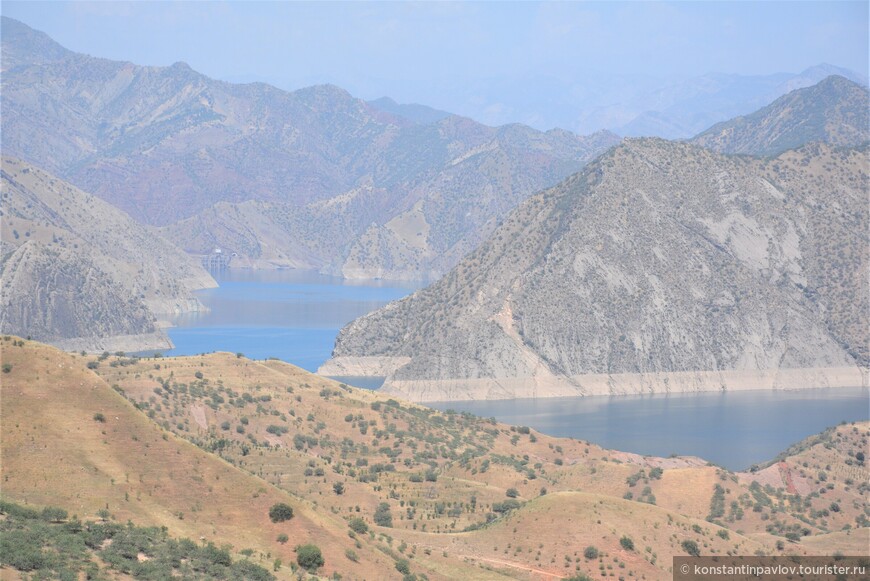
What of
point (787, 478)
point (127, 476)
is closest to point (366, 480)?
point (127, 476)

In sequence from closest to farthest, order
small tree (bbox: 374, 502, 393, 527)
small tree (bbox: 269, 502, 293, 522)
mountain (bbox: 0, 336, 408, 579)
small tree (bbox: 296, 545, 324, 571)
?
small tree (bbox: 296, 545, 324, 571), mountain (bbox: 0, 336, 408, 579), small tree (bbox: 269, 502, 293, 522), small tree (bbox: 374, 502, 393, 527)

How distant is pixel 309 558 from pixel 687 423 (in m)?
123

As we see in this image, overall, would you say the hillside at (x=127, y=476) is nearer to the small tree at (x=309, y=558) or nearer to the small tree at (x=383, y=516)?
the small tree at (x=309, y=558)

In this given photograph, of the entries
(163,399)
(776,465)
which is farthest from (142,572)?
(776,465)

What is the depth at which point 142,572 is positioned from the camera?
51781 mm

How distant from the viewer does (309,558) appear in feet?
193

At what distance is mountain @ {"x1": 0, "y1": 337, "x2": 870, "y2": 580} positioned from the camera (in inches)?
2424

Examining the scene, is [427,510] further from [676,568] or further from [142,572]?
[142,572]

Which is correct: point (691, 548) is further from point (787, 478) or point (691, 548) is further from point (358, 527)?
point (787, 478)

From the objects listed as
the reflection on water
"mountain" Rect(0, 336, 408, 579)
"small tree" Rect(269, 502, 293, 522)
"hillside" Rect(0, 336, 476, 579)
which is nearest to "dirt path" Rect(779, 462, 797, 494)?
the reflection on water

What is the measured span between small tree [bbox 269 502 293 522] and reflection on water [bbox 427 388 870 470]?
8522 centimetres

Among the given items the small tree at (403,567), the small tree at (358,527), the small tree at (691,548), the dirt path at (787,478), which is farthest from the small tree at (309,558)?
the dirt path at (787,478)

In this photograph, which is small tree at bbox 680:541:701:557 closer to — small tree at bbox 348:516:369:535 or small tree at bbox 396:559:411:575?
small tree at bbox 348:516:369:535

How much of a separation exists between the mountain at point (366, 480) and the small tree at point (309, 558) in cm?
41
